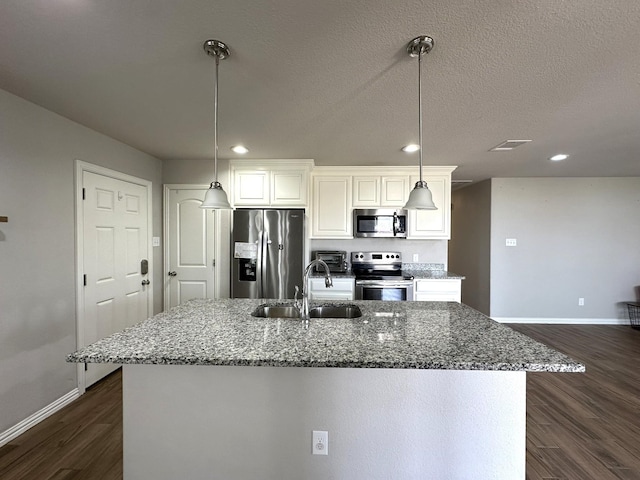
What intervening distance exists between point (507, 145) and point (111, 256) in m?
4.01

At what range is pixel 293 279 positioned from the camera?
11.4 ft

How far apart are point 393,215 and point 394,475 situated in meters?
2.98

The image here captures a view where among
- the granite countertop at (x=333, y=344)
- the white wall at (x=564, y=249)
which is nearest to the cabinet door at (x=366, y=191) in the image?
the white wall at (x=564, y=249)

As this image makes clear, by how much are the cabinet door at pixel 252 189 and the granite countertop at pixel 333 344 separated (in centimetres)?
204

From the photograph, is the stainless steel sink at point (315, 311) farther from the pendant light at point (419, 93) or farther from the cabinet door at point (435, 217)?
the cabinet door at point (435, 217)

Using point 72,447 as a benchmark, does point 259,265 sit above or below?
above

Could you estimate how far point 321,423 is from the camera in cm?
137

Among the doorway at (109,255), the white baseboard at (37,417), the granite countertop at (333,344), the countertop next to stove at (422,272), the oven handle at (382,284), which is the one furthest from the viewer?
the countertop next to stove at (422,272)

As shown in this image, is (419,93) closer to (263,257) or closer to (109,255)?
(263,257)

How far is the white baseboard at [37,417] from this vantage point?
197cm

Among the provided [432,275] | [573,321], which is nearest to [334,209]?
[432,275]

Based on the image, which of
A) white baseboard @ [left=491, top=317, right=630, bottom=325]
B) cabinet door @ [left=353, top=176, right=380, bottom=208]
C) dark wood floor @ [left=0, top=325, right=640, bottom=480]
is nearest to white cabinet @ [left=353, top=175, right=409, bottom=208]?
cabinet door @ [left=353, top=176, right=380, bottom=208]

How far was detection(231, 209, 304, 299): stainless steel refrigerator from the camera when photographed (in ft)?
11.4

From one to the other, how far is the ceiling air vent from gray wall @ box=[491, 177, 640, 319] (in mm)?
1760
